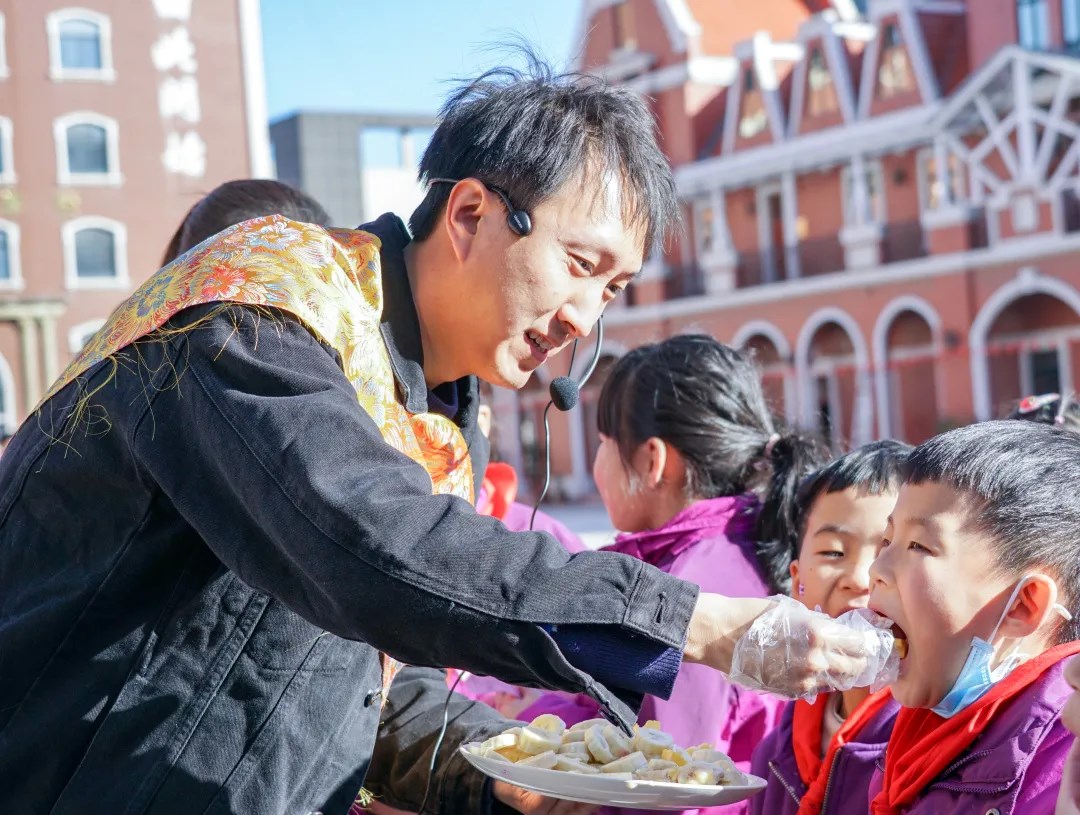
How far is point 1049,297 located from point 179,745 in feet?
77.8

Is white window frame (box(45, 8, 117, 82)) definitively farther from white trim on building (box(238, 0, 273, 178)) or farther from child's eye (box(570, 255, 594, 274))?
child's eye (box(570, 255, 594, 274))

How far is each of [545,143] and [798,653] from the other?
0.86 metres

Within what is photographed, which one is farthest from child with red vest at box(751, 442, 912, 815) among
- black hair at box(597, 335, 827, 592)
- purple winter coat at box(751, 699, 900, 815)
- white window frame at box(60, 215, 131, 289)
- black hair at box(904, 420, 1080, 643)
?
white window frame at box(60, 215, 131, 289)

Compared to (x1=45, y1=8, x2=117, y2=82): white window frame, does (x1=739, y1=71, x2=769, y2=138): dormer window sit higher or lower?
lower

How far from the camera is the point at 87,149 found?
27.8m

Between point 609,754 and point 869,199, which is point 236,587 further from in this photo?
point 869,199

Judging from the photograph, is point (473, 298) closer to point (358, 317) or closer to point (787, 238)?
point (358, 317)

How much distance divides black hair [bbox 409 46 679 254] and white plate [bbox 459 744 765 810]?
839 millimetres

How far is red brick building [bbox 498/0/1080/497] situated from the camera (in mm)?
23156

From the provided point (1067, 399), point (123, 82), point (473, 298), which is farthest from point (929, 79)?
point (473, 298)

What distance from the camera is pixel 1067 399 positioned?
3.99 meters

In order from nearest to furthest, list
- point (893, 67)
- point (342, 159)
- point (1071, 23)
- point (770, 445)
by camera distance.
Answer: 1. point (770, 445)
2. point (1071, 23)
3. point (893, 67)
4. point (342, 159)

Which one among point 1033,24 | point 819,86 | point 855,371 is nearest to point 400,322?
point 1033,24

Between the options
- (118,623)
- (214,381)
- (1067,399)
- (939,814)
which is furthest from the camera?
(1067,399)
